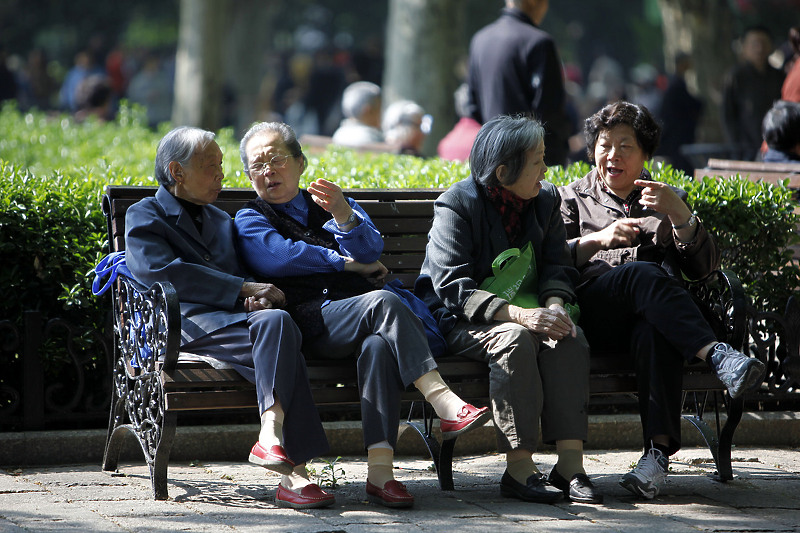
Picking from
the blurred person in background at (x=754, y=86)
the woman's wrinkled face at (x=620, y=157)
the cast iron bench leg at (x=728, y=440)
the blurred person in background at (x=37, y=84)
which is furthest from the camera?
the blurred person in background at (x=37, y=84)

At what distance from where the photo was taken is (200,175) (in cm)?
488


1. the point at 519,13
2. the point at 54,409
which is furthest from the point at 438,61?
the point at 54,409

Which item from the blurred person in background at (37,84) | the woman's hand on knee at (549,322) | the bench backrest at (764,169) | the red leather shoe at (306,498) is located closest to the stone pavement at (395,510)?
the red leather shoe at (306,498)

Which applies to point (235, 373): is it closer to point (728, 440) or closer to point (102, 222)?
point (102, 222)

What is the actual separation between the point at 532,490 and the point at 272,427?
3.42 ft

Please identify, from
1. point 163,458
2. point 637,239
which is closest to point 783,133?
point 637,239

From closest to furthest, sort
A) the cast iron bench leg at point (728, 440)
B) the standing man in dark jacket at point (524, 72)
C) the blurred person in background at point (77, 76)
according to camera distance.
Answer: the cast iron bench leg at point (728, 440)
the standing man in dark jacket at point (524, 72)
the blurred person in background at point (77, 76)

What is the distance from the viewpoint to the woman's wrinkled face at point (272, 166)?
16.1ft

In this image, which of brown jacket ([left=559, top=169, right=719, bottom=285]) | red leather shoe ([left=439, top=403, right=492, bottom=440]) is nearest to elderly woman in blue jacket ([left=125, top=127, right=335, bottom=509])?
red leather shoe ([left=439, top=403, right=492, bottom=440])

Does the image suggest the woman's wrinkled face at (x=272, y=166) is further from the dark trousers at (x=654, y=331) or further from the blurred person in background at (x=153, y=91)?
the blurred person in background at (x=153, y=91)

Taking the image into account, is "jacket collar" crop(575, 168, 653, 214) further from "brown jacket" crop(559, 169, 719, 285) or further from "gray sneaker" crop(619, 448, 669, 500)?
"gray sneaker" crop(619, 448, 669, 500)

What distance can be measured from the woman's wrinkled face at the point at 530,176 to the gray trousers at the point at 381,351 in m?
0.76

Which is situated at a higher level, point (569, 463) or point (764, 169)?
point (764, 169)

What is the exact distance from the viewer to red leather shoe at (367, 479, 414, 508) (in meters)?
4.40
